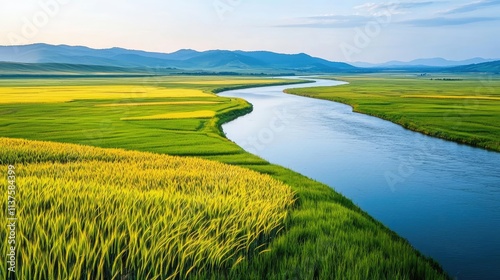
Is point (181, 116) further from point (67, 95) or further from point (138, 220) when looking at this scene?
point (67, 95)

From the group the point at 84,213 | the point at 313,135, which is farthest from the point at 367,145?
the point at 84,213

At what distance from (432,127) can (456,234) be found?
19.7 metres

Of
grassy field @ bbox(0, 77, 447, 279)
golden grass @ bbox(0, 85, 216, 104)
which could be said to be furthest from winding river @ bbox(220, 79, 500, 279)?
golden grass @ bbox(0, 85, 216, 104)

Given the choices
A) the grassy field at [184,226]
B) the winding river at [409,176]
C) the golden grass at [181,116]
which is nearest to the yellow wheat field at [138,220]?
the grassy field at [184,226]

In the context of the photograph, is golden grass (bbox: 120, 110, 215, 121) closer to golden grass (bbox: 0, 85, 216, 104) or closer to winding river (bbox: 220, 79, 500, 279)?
winding river (bbox: 220, 79, 500, 279)

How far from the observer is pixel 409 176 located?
56.4 feet

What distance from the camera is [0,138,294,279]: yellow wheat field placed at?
5.11 m

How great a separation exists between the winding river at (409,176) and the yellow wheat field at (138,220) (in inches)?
159

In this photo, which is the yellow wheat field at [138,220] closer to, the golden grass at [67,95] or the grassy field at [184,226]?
the grassy field at [184,226]

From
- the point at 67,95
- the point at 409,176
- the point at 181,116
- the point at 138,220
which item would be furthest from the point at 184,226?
the point at 67,95

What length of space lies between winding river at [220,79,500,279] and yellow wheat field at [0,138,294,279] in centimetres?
405

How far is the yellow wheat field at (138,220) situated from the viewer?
511 centimetres

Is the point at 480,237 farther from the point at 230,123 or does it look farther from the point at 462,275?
the point at 230,123

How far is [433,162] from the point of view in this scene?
1956 cm
